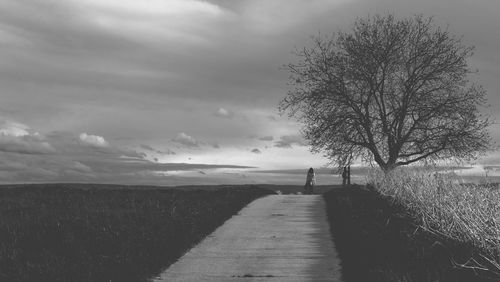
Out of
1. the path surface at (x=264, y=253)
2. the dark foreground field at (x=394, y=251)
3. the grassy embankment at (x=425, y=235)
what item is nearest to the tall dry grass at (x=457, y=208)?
the grassy embankment at (x=425, y=235)

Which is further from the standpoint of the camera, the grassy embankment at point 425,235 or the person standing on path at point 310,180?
the person standing on path at point 310,180

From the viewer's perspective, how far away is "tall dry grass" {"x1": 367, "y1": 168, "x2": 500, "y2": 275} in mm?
9469

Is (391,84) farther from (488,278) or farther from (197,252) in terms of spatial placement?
A: (488,278)

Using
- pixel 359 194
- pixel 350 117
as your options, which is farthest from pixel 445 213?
pixel 350 117

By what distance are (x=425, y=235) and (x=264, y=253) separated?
3.21 metres

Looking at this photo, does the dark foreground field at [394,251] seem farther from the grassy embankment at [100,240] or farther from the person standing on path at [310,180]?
the person standing on path at [310,180]

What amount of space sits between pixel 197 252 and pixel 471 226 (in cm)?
506

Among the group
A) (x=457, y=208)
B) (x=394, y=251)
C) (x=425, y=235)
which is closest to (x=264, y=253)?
(x=394, y=251)

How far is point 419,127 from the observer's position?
31.9m

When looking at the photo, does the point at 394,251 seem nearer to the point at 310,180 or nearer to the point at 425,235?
the point at 425,235

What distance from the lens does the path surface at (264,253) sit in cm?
949

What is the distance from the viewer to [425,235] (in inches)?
462

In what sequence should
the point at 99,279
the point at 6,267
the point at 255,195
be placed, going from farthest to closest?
the point at 255,195, the point at 6,267, the point at 99,279

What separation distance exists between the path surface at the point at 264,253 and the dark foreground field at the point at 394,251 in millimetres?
368
